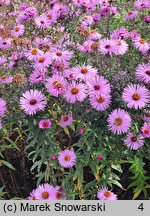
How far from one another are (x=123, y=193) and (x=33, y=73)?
109cm

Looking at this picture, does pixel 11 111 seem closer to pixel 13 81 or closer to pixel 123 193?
pixel 13 81

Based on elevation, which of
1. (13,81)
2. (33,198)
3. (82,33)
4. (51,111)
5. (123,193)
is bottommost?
(33,198)

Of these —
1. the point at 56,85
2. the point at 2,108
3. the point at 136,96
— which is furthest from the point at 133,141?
the point at 2,108

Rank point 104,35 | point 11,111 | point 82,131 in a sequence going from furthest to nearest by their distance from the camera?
point 104,35 < point 11,111 < point 82,131

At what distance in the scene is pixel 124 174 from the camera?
2781mm

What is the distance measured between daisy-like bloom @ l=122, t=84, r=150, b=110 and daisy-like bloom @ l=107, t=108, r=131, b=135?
2.0 inches

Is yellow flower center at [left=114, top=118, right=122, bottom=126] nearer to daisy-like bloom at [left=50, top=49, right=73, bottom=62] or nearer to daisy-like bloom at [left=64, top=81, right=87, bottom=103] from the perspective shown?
daisy-like bloom at [left=64, top=81, right=87, bottom=103]

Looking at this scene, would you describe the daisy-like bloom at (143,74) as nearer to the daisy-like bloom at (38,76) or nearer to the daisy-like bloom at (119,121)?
the daisy-like bloom at (119,121)

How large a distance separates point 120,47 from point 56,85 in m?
0.46

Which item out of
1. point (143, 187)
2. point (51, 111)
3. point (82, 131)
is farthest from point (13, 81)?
point (143, 187)

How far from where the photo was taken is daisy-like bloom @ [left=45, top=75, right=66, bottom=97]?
2.02m

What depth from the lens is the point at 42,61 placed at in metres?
2.19

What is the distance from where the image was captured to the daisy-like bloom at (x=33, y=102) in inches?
80.6

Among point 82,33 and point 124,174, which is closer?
point 82,33
